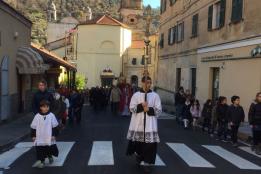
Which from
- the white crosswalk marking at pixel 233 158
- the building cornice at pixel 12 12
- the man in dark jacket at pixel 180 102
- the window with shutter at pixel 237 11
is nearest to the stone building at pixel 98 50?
the building cornice at pixel 12 12

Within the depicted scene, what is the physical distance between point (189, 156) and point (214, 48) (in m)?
15.9

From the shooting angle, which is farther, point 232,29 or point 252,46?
point 232,29

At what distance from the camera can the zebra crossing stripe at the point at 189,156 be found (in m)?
10.7

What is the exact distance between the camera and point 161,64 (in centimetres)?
4653

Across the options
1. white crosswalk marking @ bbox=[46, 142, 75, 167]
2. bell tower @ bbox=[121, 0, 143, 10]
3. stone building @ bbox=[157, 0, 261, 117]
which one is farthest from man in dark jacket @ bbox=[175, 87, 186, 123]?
bell tower @ bbox=[121, 0, 143, 10]

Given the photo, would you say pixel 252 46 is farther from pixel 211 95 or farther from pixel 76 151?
pixel 76 151

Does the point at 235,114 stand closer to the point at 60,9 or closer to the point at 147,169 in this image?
the point at 147,169

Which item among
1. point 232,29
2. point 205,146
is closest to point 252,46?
point 232,29

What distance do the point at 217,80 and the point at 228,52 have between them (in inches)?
110

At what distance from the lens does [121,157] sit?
11.2 metres

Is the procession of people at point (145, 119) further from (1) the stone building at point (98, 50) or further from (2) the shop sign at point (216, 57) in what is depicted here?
(1) the stone building at point (98, 50)

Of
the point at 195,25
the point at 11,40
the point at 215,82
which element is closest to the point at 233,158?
the point at 11,40

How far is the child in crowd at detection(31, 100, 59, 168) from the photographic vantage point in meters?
9.90

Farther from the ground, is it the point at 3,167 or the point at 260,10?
the point at 260,10
